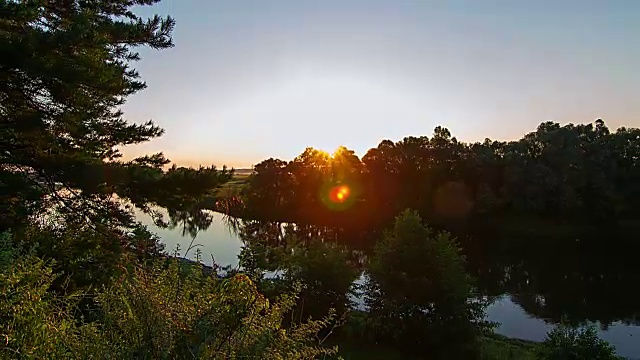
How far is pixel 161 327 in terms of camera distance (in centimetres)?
218

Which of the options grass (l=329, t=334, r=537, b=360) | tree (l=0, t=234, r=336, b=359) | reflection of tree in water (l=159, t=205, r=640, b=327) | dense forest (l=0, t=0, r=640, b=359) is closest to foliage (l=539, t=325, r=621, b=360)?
dense forest (l=0, t=0, r=640, b=359)

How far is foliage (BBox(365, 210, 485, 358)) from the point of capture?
1327cm

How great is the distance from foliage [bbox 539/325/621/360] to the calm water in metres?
7.22

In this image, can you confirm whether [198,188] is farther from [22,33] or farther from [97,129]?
[22,33]

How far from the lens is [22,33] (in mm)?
7551

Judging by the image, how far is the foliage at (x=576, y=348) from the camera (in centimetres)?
978

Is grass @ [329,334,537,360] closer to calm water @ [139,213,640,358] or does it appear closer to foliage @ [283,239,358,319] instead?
foliage @ [283,239,358,319]

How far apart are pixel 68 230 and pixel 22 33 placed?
3.27 metres

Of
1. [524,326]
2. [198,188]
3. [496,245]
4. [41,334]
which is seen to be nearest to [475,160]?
[496,245]

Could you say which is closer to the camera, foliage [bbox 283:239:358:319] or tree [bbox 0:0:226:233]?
tree [bbox 0:0:226:233]

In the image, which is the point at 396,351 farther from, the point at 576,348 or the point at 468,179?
the point at 468,179

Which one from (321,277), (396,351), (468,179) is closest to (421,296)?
(396,351)

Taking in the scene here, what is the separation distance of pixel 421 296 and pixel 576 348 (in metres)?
4.60

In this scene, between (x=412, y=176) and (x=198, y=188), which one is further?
(x=412, y=176)
